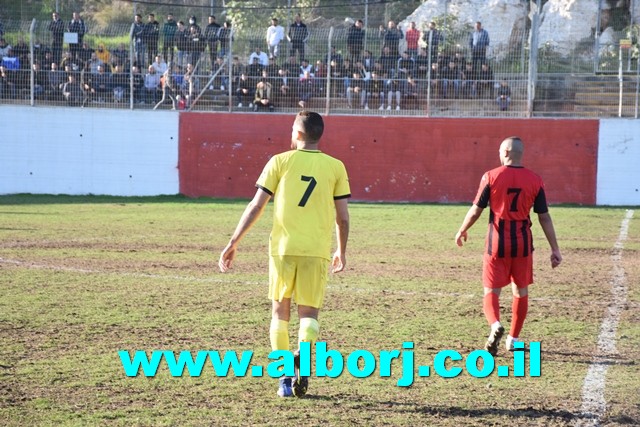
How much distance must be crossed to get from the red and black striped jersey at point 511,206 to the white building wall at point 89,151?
1936 cm

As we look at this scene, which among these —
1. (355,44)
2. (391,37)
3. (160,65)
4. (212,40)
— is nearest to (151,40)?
(160,65)

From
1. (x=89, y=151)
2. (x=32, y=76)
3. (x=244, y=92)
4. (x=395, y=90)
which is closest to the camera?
(x=395, y=90)

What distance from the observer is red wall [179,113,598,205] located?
25125 mm

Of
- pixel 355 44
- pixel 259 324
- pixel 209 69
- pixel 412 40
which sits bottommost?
pixel 259 324

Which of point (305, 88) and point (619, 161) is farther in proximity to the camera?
point (305, 88)

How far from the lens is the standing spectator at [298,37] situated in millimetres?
26578

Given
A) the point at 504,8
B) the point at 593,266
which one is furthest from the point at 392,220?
the point at 504,8

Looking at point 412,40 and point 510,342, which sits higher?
point 412,40

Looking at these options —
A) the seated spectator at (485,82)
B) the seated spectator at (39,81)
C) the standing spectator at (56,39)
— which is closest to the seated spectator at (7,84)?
the seated spectator at (39,81)

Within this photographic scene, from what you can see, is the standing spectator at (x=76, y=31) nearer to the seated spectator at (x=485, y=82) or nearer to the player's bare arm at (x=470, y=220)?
the seated spectator at (x=485, y=82)

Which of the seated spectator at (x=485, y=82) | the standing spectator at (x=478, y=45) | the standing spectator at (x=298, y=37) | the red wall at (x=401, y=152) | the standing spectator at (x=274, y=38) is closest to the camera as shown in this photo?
the red wall at (x=401, y=152)

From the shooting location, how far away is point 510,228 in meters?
7.96

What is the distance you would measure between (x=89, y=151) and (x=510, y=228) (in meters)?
20.6

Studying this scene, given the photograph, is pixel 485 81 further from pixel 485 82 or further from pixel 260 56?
pixel 260 56
